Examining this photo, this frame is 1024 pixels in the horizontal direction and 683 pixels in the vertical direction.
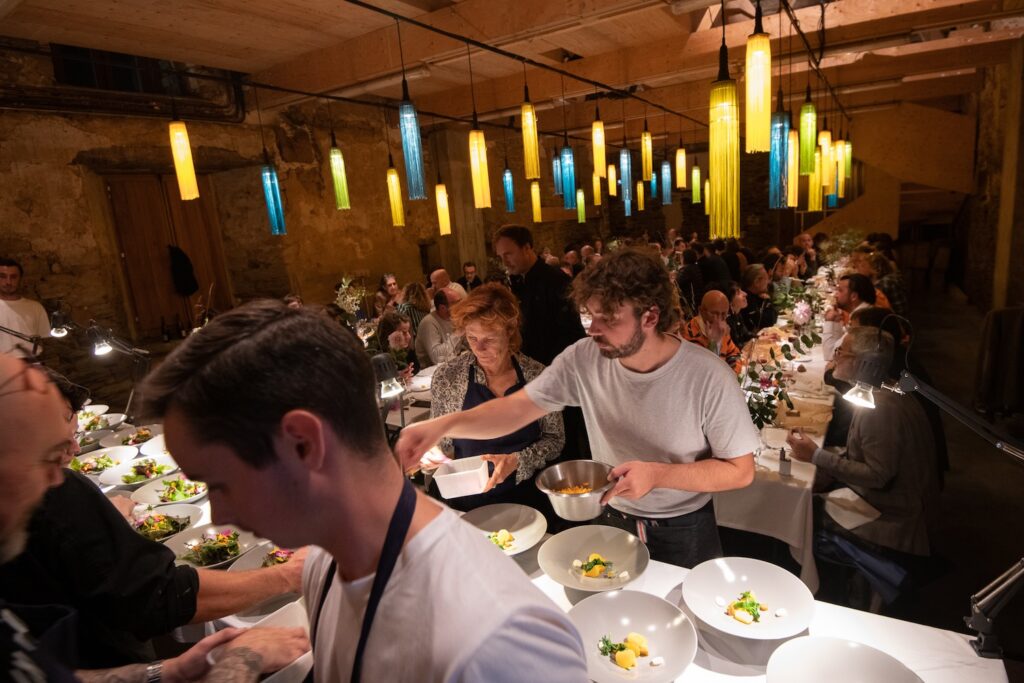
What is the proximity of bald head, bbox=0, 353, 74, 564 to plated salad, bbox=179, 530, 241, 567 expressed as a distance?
0.98 meters

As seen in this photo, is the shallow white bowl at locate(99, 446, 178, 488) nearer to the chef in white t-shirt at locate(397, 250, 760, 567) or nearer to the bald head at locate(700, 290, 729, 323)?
the chef in white t-shirt at locate(397, 250, 760, 567)

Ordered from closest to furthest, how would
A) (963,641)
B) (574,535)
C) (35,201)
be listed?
(963,641) < (574,535) < (35,201)

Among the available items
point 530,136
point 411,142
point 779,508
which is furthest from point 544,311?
point 779,508

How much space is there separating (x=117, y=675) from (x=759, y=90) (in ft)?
8.51

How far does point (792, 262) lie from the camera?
24.7 feet

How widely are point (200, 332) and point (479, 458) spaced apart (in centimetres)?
139

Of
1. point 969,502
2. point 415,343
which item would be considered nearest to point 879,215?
point 969,502

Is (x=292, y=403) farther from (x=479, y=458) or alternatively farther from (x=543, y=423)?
(x=543, y=423)

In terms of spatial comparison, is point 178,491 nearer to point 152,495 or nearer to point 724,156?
point 152,495

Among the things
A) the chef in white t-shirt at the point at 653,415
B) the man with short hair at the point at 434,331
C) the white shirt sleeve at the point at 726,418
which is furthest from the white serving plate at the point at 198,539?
the man with short hair at the point at 434,331

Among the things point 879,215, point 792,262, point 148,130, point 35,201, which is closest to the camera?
point 35,201

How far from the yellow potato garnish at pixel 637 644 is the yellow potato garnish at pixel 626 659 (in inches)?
1.1

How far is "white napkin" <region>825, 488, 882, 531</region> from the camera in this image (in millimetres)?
2520

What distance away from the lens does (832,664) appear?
49.8 inches
